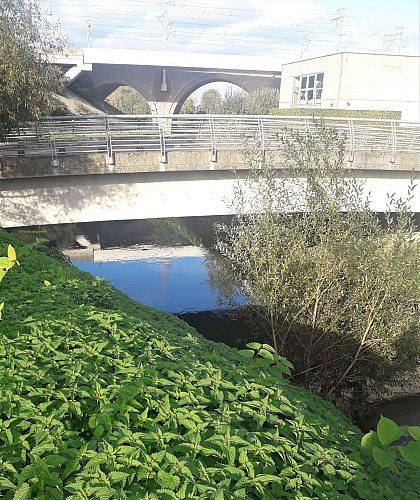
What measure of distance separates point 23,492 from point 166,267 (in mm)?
16274

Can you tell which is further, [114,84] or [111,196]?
[114,84]

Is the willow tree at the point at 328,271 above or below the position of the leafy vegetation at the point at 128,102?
below

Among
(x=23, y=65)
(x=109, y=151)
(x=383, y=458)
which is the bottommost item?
(x=383, y=458)

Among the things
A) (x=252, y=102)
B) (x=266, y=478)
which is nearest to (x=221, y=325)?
(x=266, y=478)

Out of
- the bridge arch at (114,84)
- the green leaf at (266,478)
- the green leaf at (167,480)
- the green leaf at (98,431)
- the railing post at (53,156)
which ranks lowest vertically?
the green leaf at (266,478)

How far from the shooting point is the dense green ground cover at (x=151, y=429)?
84.0 inches

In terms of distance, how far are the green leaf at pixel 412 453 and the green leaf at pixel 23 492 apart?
2.11m

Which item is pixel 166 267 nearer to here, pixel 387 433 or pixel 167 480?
pixel 387 433

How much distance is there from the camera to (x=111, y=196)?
39.4 feet

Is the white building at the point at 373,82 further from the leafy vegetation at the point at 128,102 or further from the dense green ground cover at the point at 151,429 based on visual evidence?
the leafy vegetation at the point at 128,102

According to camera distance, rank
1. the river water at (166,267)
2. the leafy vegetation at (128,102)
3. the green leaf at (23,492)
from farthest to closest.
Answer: the leafy vegetation at (128,102) → the river water at (166,267) → the green leaf at (23,492)

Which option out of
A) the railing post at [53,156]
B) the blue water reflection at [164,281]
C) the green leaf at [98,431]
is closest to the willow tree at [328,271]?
the railing post at [53,156]

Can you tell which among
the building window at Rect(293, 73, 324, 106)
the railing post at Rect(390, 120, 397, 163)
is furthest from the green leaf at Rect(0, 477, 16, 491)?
the building window at Rect(293, 73, 324, 106)

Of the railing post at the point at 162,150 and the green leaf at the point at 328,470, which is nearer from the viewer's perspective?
the green leaf at the point at 328,470
